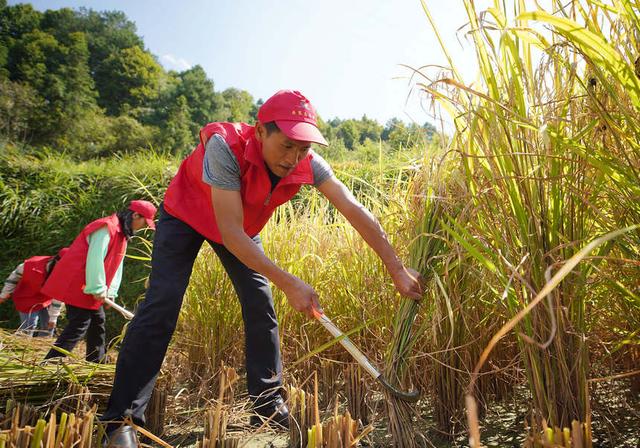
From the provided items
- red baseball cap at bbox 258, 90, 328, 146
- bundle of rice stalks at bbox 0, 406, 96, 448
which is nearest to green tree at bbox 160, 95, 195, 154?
red baseball cap at bbox 258, 90, 328, 146

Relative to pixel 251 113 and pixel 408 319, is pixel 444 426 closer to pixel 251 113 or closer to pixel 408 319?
pixel 408 319

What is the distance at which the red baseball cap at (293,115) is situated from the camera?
176 centimetres

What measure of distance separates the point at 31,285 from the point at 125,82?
4449 centimetres

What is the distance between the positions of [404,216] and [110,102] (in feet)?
152

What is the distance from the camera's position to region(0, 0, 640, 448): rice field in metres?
1.05

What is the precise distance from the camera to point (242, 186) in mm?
2008

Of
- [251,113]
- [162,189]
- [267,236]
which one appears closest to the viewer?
[267,236]

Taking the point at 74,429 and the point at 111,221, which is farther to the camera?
the point at 111,221

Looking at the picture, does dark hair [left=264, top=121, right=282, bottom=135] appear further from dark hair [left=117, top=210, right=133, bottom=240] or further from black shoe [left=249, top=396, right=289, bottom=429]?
dark hair [left=117, top=210, right=133, bottom=240]

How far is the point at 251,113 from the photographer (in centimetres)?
6538

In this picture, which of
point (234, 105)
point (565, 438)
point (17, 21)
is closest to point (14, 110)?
point (17, 21)

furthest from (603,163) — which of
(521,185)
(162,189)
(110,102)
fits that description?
(110,102)

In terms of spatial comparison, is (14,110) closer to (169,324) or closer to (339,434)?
(169,324)

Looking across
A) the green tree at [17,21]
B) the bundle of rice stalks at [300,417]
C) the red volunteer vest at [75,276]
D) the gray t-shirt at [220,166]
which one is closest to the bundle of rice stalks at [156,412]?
the bundle of rice stalks at [300,417]
